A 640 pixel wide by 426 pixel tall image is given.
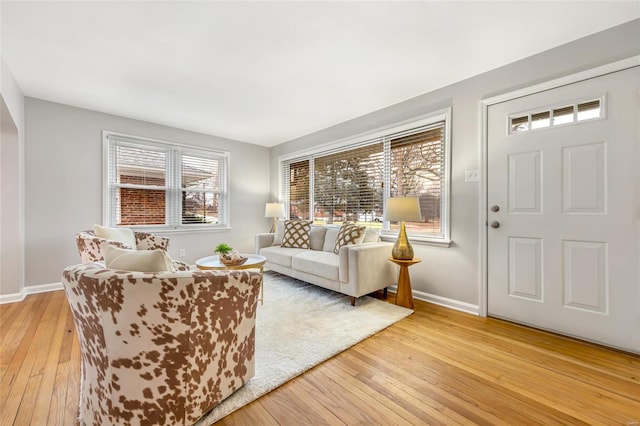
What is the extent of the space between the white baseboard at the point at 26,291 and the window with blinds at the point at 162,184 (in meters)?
0.95

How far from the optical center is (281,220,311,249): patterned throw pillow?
3957 millimetres

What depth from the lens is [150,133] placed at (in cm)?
398

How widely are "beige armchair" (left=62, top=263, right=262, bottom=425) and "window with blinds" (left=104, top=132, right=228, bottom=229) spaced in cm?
313

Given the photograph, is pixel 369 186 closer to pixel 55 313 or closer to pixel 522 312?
pixel 522 312

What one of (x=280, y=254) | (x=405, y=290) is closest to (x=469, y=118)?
(x=405, y=290)

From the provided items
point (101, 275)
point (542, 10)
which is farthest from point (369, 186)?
point (101, 275)

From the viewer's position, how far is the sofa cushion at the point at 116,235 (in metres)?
2.62

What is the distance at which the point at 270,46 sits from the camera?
218 centimetres

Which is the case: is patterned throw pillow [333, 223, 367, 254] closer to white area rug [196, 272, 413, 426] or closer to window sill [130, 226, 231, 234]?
white area rug [196, 272, 413, 426]

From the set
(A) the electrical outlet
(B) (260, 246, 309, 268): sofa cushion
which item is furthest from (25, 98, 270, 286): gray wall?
(A) the electrical outlet

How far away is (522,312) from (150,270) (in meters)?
2.90

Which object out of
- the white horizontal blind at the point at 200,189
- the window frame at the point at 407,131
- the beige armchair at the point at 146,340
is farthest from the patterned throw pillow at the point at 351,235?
the white horizontal blind at the point at 200,189

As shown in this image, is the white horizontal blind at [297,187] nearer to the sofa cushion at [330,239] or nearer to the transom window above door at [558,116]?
the sofa cushion at [330,239]

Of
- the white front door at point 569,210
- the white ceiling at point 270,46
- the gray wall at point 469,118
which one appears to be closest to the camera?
the white ceiling at point 270,46
